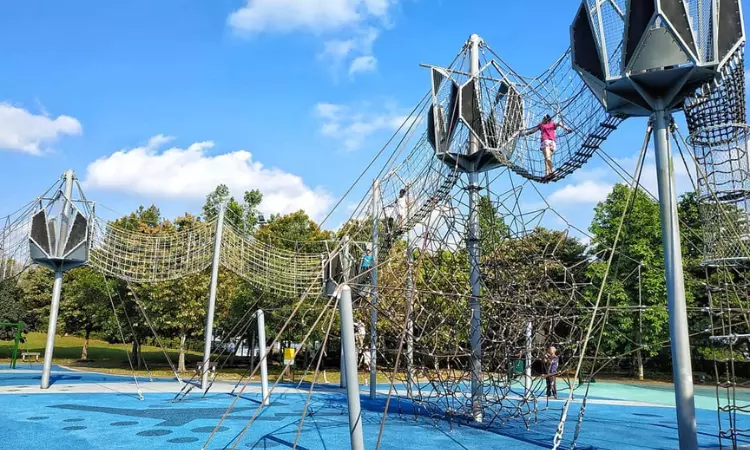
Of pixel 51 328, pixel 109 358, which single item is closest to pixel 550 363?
pixel 51 328

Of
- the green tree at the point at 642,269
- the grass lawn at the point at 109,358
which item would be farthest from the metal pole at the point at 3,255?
the green tree at the point at 642,269

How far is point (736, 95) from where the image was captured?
25.4 feet

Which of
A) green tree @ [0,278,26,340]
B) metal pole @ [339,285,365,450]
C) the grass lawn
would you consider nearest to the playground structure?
metal pole @ [339,285,365,450]

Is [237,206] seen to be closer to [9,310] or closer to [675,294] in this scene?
[9,310]

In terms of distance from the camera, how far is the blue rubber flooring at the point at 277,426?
8930mm

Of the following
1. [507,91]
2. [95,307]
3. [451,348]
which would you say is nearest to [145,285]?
[95,307]

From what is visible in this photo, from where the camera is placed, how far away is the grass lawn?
27623 mm

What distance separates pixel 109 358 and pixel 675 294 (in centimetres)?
3861

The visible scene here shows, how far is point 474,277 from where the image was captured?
10969 mm

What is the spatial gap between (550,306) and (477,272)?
1.48 metres

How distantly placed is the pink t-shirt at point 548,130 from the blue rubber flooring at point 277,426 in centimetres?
512

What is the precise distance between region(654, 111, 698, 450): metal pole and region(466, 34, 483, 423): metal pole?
3743 mm

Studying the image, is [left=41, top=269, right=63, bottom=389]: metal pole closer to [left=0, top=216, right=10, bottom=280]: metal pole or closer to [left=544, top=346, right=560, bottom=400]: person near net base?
[left=0, top=216, right=10, bottom=280]: metal pole

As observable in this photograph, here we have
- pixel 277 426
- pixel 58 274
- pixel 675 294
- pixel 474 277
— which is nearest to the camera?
pixel 675 294
